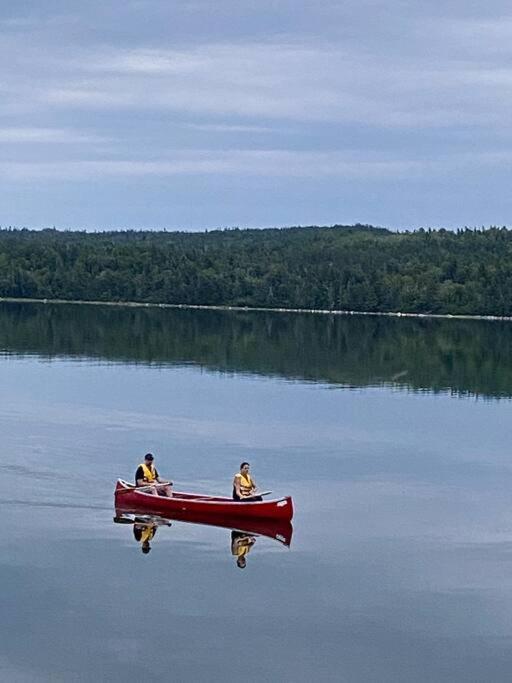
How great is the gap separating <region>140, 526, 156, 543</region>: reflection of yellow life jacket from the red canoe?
1321mm

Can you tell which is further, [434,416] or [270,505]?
[434,416]

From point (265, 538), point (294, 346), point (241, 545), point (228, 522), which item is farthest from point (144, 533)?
point (294, 346)

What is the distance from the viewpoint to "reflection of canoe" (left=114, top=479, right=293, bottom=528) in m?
41.8

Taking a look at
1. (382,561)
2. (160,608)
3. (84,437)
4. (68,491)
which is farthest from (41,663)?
(84,437)

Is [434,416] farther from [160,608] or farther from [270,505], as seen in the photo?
[160,608]

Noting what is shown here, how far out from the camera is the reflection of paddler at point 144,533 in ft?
130

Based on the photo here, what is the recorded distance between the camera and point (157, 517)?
143ft

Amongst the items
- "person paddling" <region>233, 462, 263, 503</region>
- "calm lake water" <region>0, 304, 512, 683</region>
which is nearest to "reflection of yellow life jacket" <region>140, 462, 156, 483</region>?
"calm lake water" <region>0, 304, 512, 683</region>

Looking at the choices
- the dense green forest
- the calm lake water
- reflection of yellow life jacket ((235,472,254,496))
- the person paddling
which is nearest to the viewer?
the calm lake water

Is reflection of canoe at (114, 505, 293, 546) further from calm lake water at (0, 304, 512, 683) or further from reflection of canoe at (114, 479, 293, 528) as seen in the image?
calm lake water at (0, 304, 512, 683)

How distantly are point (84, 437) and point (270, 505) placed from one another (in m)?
19.6

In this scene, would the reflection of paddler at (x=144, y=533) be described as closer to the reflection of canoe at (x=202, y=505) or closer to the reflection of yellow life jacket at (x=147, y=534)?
the reflection of yellow life jacket at (x=147, y=534)

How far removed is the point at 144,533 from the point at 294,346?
79621 mm

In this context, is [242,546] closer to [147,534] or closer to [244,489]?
[244,489]
